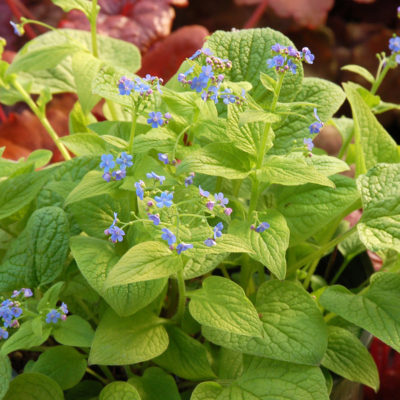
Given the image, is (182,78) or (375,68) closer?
(182,78)

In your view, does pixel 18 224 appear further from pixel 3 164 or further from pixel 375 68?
pixel 375 68

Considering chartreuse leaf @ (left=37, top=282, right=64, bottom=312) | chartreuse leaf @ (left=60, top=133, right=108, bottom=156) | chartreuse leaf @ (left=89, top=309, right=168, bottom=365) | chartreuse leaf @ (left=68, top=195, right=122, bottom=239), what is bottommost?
chartreuse leaf @ (left=89, top=309, right=168, bottom=365)

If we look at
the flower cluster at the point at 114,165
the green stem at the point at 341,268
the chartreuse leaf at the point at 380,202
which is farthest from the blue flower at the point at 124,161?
the green stem at the point at 341,268

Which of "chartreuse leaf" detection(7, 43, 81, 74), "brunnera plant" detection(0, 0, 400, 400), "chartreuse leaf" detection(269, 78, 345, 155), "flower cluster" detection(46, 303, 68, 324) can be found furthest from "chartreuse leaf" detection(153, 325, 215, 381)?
"chartreuse leaf" detection(7, 43, 81, 74)

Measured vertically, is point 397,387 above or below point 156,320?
below

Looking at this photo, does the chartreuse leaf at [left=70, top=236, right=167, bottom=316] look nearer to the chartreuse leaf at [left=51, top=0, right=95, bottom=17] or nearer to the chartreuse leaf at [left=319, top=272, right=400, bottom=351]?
the chartreuse leaf at [left=319, top=272, right=400, bottom=351]

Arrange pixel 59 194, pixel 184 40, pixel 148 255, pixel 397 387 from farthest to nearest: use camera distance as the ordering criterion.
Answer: pixel 184 40, pixel 397 387, pixel 59 194, pixel 148 255

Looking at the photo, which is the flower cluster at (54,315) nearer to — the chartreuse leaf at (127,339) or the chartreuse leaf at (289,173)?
the chartreuse leaf at (127,339)

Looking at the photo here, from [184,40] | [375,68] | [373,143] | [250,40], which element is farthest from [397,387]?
[375,68]
